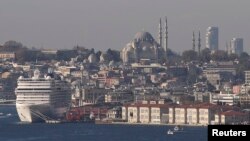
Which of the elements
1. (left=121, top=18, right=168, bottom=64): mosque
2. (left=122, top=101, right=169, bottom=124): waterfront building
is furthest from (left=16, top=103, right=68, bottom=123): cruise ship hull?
(left=121, top=18, right=168, bottom=64): mosque

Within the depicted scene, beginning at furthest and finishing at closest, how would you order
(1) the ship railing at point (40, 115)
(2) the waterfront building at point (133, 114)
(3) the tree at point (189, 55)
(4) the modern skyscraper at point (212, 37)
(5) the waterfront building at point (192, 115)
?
1. (4) the modern skyscraper at point (212, 37)
2. (3) the tree at point (189, 55)
3. (1) the ship railing at point (40, 115)
4. (2) the waterfront building at point (133, 114)
5. (5) the waterfront building at point (192, 115)

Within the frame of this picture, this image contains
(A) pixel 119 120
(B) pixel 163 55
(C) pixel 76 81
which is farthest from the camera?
(B) pixel 163 55

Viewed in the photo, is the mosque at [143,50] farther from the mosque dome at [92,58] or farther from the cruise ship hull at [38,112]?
the cruise ship hull at [38,112]

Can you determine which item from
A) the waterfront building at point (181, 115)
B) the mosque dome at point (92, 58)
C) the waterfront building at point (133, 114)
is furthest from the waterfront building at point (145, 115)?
the mosque dome at point (92, 58)

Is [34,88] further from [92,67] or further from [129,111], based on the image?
[92,67]

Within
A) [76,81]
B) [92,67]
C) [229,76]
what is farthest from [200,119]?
[92,67]

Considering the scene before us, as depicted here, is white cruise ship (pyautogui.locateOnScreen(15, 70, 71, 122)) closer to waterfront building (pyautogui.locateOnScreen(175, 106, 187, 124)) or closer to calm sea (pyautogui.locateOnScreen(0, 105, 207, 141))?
calm sea (pyautogui.locateOnScreen(0, 105, 207, 141))

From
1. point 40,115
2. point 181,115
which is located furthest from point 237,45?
point 181,115
